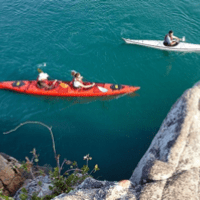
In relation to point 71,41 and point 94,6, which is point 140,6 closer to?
point 94,6

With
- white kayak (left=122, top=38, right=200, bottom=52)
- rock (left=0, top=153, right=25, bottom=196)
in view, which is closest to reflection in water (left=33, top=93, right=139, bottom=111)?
rock (left=0, top=153, right=25, bottom=196)

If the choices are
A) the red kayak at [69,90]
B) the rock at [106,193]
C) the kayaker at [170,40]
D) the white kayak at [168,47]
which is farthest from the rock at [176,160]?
the white kayak at [168,47]

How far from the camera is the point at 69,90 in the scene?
356 inches

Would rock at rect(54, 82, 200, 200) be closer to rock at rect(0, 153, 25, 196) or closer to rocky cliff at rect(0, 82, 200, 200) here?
rocky cliff at rect(0, 82, 200, 200)

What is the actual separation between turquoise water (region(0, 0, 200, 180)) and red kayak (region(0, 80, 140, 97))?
35 centimetres

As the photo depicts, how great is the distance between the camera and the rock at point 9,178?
5539mm

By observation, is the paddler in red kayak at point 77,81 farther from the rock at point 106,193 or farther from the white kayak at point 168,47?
the rock at point 106,193

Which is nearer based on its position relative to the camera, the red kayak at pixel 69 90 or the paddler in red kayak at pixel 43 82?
the paddler in red kayak at pixel 43 82

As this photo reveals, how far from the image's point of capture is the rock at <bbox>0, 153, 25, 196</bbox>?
5.54 metres

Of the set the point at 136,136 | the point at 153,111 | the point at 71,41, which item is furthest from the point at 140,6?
the point at 136,136

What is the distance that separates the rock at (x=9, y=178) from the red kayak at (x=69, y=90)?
389 centimetres

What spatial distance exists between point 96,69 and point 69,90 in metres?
2.32

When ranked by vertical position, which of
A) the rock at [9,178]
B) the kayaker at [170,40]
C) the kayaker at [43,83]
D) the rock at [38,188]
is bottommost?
the rock at [9,178]

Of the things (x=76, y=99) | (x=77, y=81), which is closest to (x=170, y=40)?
(x=77, y=81)
